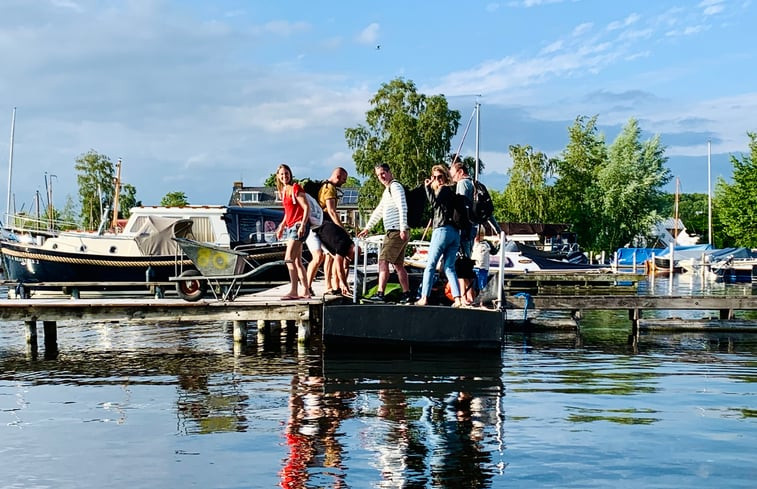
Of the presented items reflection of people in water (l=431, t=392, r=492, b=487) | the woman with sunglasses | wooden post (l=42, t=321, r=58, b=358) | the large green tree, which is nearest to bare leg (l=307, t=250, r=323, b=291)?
the woman with sunglasses

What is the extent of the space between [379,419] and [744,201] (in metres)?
45.8

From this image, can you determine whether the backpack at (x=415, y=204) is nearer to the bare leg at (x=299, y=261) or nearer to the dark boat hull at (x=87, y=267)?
the bare leg at (x=299, y=261)

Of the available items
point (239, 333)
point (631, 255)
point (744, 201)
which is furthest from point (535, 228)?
point (239, 333)

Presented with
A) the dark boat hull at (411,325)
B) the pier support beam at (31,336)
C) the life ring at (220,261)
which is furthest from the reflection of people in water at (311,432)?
the pier support beam at (31,336)

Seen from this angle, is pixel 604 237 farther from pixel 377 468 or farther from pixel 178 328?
pixel 377 468

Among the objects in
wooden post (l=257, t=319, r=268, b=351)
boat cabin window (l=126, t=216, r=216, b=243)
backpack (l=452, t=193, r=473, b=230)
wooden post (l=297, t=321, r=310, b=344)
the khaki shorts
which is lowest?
wooden post (l=257, t=319, r=268, b=351)

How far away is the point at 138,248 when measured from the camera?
27.6 meters

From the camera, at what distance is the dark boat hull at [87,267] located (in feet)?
88.7

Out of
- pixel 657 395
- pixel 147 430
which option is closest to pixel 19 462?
pixel 147 430

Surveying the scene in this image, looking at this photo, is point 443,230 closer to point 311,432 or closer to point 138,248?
point 311,432

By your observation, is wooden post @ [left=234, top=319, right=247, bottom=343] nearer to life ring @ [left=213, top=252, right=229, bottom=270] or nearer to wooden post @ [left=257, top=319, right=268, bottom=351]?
wooden post @ [left=257, top=319, right=268, bottom=351]

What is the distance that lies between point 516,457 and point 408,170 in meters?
53.0

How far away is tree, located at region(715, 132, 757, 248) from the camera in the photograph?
49156 millimetres

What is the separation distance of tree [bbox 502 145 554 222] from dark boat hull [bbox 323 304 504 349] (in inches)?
2221
